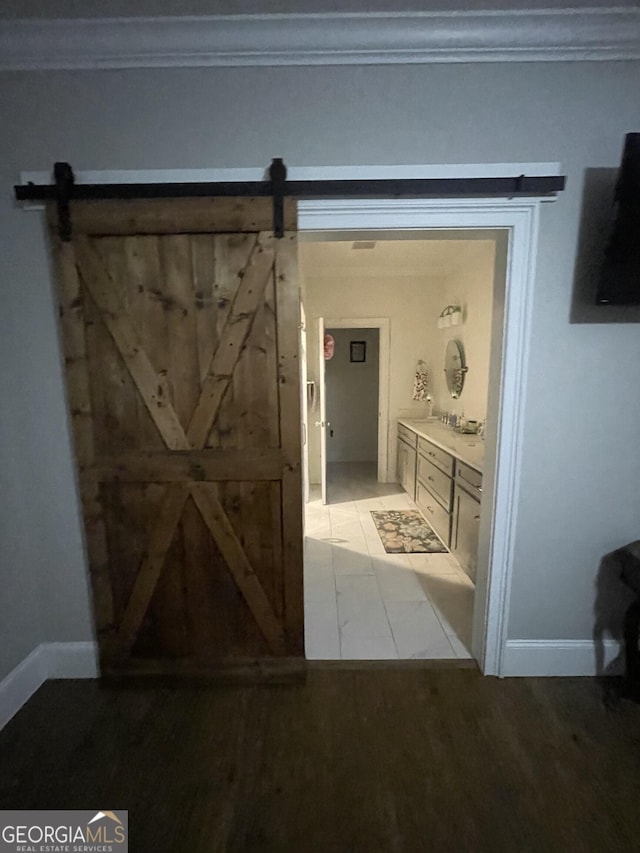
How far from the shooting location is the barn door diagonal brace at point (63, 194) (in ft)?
4.98

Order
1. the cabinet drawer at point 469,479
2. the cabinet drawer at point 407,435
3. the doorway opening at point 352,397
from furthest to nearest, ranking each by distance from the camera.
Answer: the doorway opening at point 352,397 → the cabinet drawer at point 407,435 → the cabinet drawer at point 469,479

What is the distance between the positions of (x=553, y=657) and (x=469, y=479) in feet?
3.87

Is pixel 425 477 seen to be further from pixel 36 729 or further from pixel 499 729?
pixel 36 729

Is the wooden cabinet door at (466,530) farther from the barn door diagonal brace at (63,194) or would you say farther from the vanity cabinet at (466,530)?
the barn door diagonal brace at (63,194)

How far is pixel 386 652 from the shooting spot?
6.79 ft

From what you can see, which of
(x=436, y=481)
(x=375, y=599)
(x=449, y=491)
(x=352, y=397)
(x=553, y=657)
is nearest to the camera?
(x=553, y=657)

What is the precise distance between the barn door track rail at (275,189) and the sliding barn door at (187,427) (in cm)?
4

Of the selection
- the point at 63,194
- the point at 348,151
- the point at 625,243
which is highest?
the point at 348,151

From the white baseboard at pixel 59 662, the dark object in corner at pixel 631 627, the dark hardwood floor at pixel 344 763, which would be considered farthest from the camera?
the white baseboard at pixel 59 662

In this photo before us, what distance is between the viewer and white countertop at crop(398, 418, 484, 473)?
9.52ft

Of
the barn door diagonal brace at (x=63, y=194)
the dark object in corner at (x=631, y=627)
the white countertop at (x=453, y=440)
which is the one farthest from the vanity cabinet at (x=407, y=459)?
the barn door diagonal brace at (x=63, y=194)

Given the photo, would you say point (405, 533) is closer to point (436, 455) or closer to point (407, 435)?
point (436, 455)

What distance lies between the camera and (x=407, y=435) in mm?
4625

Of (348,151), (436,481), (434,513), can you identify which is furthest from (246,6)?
(434,513)
